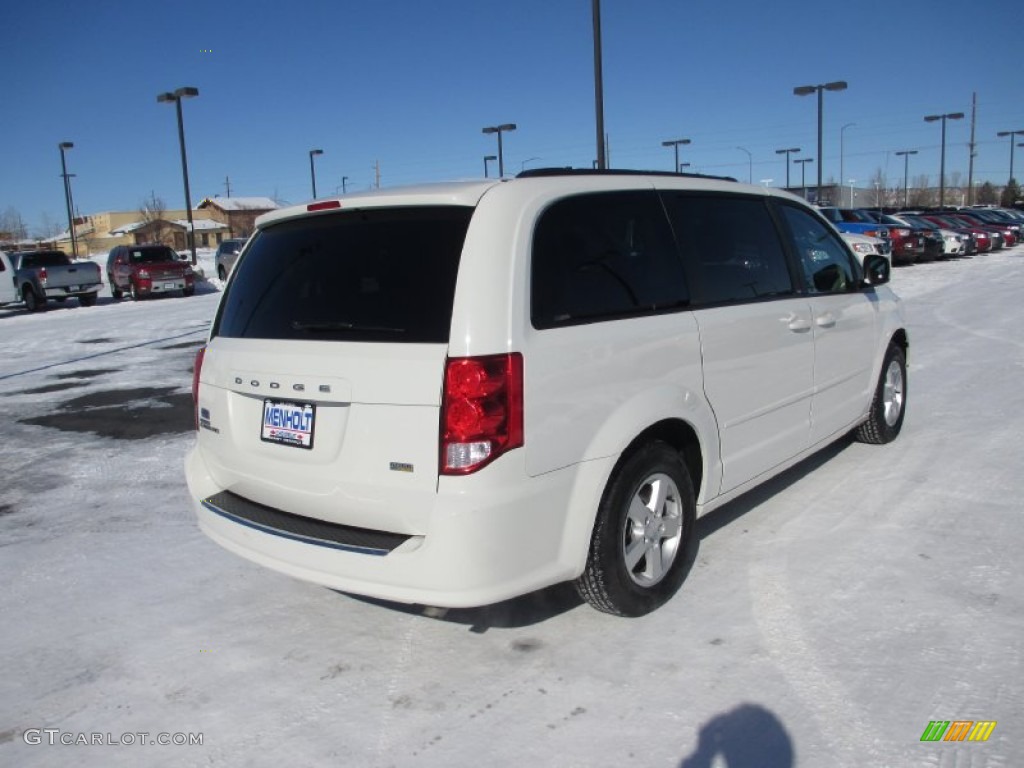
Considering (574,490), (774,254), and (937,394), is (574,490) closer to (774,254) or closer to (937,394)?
(774,254)

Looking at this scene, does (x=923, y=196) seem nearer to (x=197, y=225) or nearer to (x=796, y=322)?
(x=197, y=225)

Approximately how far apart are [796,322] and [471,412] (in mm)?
2371

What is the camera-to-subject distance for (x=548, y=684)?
9.87 ft

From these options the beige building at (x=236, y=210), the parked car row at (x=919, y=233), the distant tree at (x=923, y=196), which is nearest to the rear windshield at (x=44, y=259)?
the parked car row at (x=919, y=233)

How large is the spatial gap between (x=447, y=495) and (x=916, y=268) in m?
24.8

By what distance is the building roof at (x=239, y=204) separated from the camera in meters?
94.8

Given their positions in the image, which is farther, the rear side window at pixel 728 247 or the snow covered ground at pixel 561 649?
the rear side window at pixel 728 247

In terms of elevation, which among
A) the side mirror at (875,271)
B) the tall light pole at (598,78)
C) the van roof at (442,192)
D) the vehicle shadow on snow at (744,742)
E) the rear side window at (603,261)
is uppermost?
the tall light pole at (598,78)

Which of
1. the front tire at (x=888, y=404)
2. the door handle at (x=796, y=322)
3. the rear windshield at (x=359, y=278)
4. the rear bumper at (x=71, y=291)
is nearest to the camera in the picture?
the rear windshield at (x=359, y=278)

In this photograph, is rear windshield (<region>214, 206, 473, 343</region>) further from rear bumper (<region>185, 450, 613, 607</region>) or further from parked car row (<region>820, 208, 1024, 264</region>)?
parked car row (<region>820, 208, 1024, 264</region>)

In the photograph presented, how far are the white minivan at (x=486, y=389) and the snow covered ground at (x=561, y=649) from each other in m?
0.38

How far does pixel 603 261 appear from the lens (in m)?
3.29

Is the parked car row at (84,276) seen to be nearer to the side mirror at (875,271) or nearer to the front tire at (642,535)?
the side mirror at (875,271)


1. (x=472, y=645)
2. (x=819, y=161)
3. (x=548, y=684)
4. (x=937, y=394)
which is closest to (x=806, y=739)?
(x=548, y=684)
